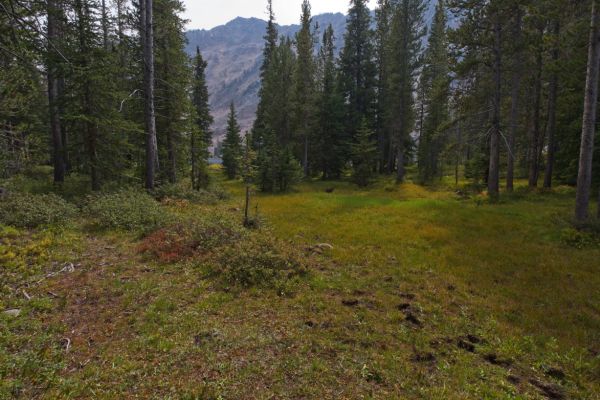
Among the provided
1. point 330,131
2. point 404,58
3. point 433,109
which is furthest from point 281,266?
point 433,109

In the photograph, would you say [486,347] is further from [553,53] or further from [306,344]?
[553,53]

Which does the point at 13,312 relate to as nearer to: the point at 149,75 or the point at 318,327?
the point at 318,327

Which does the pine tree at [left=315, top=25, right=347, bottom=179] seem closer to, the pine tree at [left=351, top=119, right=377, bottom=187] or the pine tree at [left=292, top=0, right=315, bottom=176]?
the pine tree at [left=292, top=0, right=315, bottom=176]

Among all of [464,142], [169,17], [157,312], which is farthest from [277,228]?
[169,17]

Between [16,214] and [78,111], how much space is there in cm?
675

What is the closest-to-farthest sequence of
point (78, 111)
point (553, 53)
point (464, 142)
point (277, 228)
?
point (277, 228)
point (78, 111)
point (464, 142)
point (553, 53)

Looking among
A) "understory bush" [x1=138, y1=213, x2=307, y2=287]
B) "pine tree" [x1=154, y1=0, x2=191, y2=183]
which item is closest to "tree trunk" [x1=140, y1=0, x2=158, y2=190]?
"pine tree" [x1=154, y1=0, x2=191, y2=183]

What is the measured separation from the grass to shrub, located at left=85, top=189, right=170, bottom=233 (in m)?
0.93

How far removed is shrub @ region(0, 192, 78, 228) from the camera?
34.4ft

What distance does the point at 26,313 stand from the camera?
5891 millimetres

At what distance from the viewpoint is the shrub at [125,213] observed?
1177 cm

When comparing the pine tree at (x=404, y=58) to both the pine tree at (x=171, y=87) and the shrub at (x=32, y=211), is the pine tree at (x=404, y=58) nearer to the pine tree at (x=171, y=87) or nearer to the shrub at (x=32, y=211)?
the pine tree at (x=171, y=87)

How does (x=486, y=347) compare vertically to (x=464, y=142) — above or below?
below

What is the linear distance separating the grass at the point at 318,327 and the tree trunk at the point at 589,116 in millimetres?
2966
